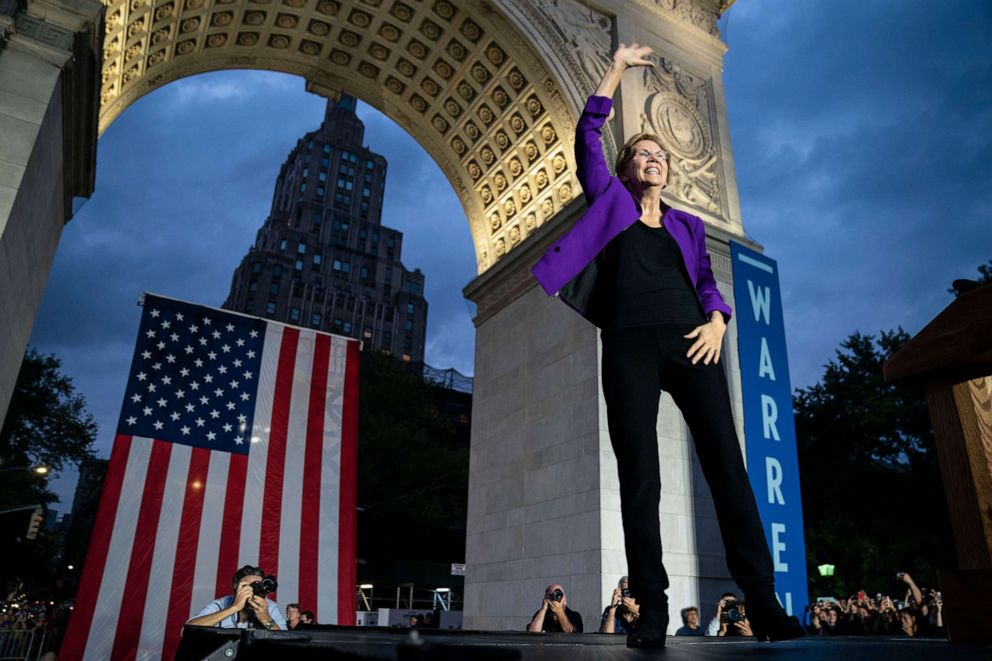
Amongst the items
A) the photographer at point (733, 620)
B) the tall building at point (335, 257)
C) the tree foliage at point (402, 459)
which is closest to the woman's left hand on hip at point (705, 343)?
the photographer at point (733, 620)

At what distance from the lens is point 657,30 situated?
16.7 meters

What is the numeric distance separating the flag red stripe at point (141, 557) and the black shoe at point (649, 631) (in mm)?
9334

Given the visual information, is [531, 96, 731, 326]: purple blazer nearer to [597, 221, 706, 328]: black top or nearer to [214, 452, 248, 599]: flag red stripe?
[597, 221, 706, 328]: black top

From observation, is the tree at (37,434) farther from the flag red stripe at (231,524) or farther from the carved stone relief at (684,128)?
the carved stone relief at (684,128)

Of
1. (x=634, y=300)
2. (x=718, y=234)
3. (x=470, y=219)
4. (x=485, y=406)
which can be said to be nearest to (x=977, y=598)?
(x=634, y=300)

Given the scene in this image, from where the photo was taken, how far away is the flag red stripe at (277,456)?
11102mm

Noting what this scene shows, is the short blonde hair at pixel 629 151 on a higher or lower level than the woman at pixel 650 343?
higher

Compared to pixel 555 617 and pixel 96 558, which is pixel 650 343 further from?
pixel 96 558

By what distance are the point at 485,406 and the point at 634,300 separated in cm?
1308

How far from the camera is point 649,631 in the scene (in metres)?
2.73

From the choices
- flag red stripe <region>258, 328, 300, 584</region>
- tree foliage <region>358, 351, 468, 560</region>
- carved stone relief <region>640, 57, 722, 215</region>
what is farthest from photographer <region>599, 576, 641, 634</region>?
tree foliage <region>358, 351, 468, 560</region>

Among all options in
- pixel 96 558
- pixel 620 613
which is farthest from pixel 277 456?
pixel 620 613

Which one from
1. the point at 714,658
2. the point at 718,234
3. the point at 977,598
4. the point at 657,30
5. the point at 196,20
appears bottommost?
the point at 714,658

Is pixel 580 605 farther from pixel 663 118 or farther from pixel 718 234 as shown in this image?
pixel 663 118
